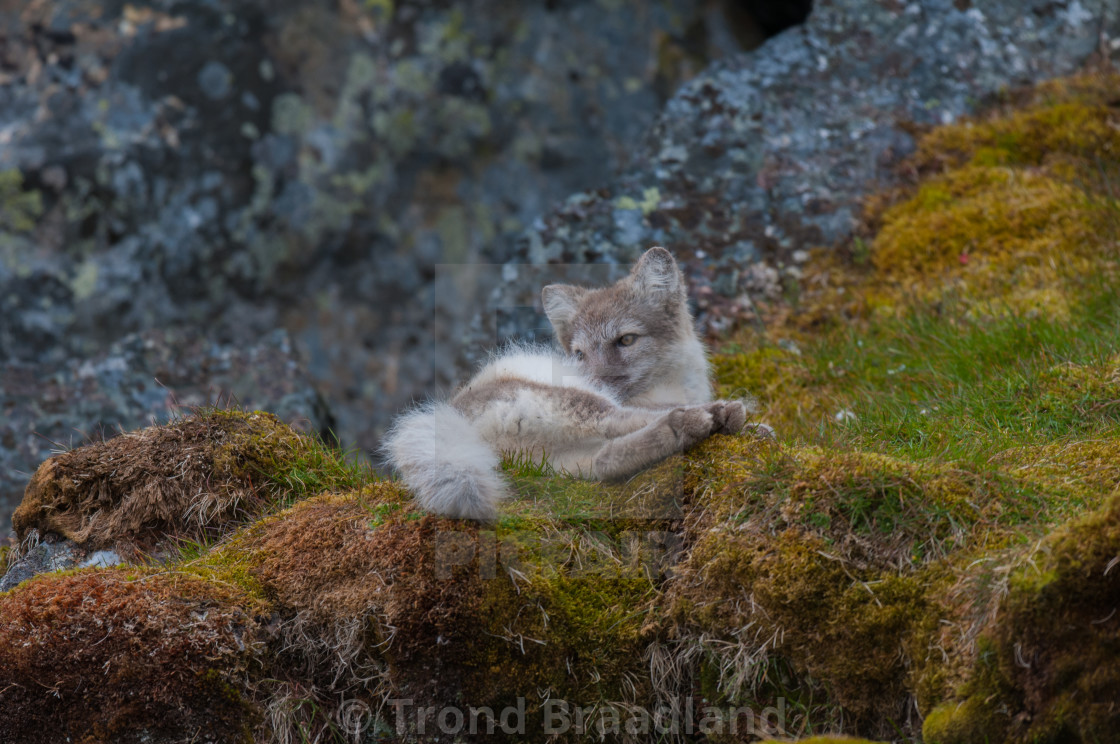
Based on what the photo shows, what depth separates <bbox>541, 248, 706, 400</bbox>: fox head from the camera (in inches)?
206

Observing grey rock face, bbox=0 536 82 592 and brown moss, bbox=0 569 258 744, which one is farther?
grey rock face, bbox=0 536 82 592

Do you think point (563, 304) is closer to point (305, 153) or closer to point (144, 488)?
point (144, 488)

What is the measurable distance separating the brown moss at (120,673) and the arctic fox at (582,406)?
1087 mm

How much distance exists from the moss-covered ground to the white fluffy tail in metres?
0.11

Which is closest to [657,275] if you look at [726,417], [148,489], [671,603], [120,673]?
[726,417]

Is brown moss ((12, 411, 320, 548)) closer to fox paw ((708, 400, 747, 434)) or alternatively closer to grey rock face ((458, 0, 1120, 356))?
fox paw ((708, 400, 747, 434))

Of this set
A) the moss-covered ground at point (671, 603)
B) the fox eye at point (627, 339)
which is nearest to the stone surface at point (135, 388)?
the moss-covered ground at point (671, 603)

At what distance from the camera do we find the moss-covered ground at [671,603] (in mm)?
3000

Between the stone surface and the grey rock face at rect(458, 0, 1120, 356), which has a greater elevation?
the grey rock face at rect(458, 0, 1120, 356)

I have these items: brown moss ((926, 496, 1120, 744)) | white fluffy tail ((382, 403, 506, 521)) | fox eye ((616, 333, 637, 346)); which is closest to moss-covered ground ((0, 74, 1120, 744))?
brown moss ((926, 496, 1120, 744))

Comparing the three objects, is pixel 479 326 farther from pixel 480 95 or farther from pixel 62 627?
pixel 62 627

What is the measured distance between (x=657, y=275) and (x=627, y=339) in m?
0.42

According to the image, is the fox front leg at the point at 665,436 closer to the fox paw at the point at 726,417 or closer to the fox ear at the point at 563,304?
the fox paw at the point at 726,417

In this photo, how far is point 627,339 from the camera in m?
5.30
